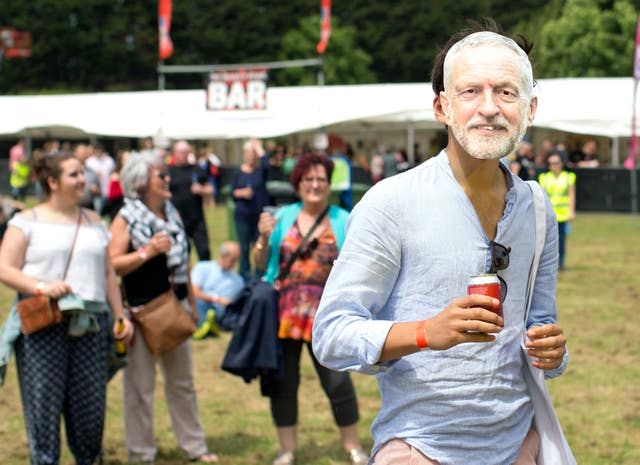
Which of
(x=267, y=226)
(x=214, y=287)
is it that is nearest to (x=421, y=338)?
(x=267, y=226)

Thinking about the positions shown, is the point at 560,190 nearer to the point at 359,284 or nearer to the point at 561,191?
→ the point at 561,191

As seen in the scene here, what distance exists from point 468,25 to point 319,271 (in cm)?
348

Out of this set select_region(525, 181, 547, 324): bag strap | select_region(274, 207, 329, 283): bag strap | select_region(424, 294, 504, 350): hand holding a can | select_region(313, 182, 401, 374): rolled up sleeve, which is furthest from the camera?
select_region(274, 207, 329, 283): bag strap

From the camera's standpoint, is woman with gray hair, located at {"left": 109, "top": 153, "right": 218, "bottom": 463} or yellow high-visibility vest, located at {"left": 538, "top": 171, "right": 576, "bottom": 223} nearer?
woman with gray hair, located at {"left": 109, "top": 153, "right": 218, "bottom": 463}

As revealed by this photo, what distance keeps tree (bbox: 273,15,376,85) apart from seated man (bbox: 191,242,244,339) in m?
53.1

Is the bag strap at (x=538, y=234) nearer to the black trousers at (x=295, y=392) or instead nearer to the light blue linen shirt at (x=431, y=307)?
the light blue linen shirt at (x=431, y=307)

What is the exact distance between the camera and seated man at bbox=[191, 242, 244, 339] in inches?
433

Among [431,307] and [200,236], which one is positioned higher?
[431,307]

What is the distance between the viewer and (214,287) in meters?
11.4

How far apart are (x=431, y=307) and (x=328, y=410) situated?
5596 mm

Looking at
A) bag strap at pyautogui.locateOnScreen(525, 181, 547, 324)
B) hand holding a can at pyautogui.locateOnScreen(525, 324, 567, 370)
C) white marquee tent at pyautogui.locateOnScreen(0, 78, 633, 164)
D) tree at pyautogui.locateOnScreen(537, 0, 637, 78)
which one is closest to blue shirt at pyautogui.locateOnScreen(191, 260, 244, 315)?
bag strap at pyautogui.locateOnScreen(525, 181, 547, 324)

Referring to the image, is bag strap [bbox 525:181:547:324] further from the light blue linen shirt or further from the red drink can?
the red drink can

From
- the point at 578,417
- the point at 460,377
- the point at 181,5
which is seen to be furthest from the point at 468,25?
the point at 181,5

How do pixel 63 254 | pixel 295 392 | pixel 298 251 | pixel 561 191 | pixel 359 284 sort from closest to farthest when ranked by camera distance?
pixel 359 284, pixel 63 254, pixel 298 251, pixel 295 392, pixel 561 191
